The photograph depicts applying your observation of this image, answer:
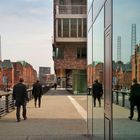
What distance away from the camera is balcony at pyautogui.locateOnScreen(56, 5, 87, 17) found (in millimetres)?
75750

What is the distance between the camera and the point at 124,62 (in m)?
7.34

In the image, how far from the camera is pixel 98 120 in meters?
11.2

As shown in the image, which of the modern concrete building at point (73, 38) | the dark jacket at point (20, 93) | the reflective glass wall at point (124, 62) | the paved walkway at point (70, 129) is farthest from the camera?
the modern concrete building at point (73, 38)

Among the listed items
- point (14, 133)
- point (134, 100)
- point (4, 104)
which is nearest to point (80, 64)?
point (4, 104)

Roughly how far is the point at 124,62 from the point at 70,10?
69.4 meters

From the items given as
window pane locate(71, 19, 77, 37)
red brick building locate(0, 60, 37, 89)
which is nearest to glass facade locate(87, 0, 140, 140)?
window pane locate(71, 19, 77, 37)

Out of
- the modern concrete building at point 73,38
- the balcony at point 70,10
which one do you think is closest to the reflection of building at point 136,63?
the modern concrete building at point 73,38

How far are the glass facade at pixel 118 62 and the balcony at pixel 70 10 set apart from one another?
215ft

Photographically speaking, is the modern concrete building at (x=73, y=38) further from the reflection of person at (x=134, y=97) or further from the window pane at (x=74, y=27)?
the reflection of person at (x=134, y=97)

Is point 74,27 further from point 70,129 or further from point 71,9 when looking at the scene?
point 70,129

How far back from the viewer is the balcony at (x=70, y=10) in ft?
249

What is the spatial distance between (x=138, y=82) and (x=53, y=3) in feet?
259

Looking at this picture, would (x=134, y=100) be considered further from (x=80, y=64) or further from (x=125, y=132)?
(x=80, y=64)

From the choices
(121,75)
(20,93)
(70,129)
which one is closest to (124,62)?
(121,75)
